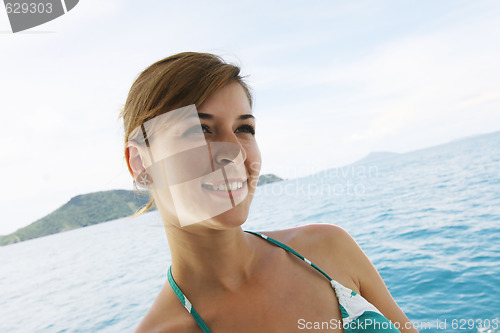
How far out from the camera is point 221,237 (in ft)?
4.72

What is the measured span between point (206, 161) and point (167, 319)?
2.23 ft

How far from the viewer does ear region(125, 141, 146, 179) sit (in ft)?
Answer: 4.52

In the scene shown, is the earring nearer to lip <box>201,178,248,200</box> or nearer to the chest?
lip <box>201,178,248,200</box>

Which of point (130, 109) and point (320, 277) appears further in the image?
point (320, 277)

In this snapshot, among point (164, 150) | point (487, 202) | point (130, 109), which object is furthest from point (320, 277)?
point (487, 202)

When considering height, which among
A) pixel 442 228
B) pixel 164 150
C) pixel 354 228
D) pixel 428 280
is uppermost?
pixel 164 150

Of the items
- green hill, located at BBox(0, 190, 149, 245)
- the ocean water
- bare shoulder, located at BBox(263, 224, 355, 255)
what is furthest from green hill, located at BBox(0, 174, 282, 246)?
bare shoulder, located at BBox(263, 224, 355, 255)

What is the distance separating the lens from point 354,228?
13.6 m

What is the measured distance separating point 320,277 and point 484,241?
8.29 m

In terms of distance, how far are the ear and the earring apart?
0.02 meters

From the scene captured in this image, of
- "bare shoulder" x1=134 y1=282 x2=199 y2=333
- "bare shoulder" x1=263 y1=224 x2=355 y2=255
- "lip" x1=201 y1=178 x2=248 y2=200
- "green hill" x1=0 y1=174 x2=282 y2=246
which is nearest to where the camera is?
"lip" x1=201 y1=178 x2=248 y2=200

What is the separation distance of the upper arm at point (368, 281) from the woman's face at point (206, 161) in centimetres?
69

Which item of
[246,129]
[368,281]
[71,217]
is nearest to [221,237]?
[246,129]

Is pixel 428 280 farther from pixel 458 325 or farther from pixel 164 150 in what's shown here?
pixel 164 150
